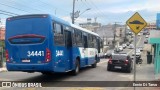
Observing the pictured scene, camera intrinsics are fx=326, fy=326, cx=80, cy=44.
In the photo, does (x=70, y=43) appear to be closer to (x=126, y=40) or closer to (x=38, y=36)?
(x=38, y=36)

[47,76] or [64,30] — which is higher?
[64,30]

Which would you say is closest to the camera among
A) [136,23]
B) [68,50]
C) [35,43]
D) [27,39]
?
[136,23]

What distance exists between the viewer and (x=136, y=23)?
14477 mm

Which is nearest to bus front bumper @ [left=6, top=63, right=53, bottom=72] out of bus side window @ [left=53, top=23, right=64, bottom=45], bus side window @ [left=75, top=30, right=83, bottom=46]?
bus side window @ [left=53, top=23, right=64, bottom=45]

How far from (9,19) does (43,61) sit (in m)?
2.98

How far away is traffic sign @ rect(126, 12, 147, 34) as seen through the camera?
1438cm

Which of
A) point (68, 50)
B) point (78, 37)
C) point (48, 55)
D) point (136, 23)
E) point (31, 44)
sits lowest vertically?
point (48, 55)

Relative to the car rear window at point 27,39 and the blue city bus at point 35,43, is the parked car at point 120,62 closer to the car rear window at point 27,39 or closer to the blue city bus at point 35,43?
the blue city bus at point 35,43

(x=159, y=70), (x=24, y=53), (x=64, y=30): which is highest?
(x=64, y=30)

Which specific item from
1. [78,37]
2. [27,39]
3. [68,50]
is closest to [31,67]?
[27,39]

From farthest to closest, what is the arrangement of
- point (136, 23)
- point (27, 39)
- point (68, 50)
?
point (68, 50) → point (27, 39) → point (136, 23)

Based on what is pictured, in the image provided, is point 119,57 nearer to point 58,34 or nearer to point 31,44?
point 58,34

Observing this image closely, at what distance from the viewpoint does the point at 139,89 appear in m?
15.4

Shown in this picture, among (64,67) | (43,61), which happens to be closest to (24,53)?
(43,61)
